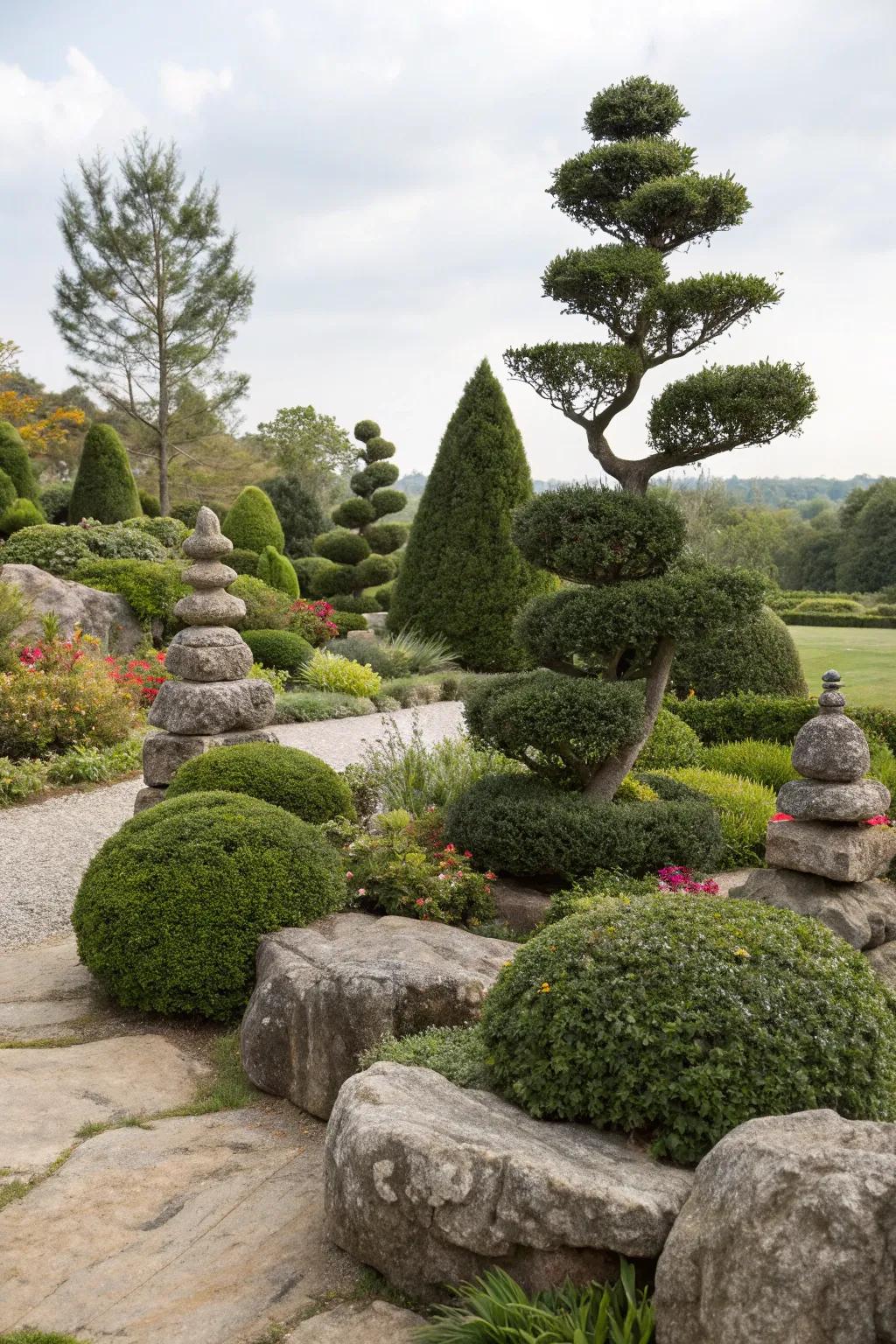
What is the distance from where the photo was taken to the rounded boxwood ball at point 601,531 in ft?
18.7

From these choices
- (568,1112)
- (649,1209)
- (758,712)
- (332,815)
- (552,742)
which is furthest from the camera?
(758,712)

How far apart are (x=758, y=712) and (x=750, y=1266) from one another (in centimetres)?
839

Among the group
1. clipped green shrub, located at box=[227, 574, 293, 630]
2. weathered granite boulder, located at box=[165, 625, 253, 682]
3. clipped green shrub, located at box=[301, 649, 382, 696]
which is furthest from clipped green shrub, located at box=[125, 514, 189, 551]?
weathered granite boulder, located at box=[165, 625, 253, 682]

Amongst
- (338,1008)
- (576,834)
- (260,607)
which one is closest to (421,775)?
(576,834)

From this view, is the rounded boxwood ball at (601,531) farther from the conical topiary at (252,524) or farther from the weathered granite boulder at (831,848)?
the conical topiary at (252,524)

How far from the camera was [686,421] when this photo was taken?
580 cm

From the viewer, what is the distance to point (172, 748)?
7.25 metres

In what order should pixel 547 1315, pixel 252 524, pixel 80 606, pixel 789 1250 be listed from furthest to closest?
pixel 252 524
pixel 80 606
pixel 547 1315
pixel 789 1250

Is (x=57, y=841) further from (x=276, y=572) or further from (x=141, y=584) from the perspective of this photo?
(x=276, y=572)

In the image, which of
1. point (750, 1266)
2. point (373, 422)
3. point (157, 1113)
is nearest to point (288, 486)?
point (373, 422)

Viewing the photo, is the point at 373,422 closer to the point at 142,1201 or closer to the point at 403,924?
the point at 403,924

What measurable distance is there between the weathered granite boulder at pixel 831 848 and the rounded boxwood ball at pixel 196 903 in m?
2.26

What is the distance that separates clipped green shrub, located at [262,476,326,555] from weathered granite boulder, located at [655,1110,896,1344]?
89.5 feet

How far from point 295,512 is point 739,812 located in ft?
76.0
